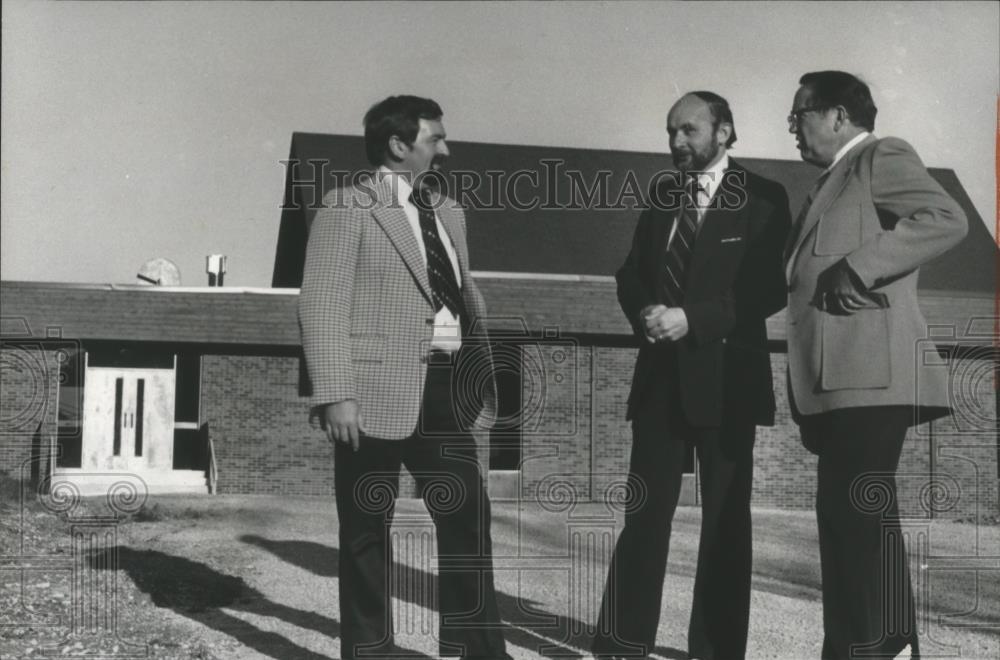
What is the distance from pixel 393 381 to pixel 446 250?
0.55 m

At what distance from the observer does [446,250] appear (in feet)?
14.0

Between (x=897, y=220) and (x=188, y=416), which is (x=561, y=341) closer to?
(x=188, y=416)

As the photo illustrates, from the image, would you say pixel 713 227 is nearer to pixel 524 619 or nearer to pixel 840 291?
pixel 840 291

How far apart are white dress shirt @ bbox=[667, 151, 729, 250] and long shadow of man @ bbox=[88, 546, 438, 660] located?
2.39 meters

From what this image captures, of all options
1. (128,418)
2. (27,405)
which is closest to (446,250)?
(128,418)

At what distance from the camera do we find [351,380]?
3996 millimetres

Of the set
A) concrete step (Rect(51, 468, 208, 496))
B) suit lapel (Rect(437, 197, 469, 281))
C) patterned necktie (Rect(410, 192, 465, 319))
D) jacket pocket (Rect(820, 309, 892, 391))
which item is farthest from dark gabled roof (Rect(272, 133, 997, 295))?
jacket pocket (Rect(820, 309, 892, 391))

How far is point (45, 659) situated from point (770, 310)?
3.11m

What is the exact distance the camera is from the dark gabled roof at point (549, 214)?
2120cm

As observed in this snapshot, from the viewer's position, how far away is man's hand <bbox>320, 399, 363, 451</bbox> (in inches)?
156

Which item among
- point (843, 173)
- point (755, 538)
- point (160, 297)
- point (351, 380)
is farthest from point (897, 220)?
point (160, 297)

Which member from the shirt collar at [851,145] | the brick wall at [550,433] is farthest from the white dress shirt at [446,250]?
the brick wall at [550,433]

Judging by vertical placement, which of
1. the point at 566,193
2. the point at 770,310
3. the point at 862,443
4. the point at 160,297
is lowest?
the point at 862,443

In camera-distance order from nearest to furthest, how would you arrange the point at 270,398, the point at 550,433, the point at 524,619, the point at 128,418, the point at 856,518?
the point at 856,518
the point at 524,619
the point at 550,433
the point at 270,398
the point at 128,418
